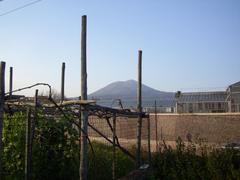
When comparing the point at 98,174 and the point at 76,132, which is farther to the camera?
the point at 98,174

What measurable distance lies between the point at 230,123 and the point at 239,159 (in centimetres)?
1621

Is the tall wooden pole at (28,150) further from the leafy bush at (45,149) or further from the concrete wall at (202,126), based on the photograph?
the concrete wall at (202,126)

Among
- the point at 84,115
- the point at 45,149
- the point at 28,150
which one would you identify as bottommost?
the point at 45,149

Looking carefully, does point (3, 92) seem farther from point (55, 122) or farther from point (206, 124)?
point (206, 124)

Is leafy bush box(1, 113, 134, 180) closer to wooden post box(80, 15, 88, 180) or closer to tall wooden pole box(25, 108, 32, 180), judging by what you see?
wooden post box(80, 15, 88, 180)

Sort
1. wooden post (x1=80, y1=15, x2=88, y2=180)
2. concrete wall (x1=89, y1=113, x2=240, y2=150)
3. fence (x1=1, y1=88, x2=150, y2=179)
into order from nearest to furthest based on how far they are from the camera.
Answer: wooden post (x1=80, y1=15, x2=88, y2=180) → fence (x1=1, y1=88, x2=150, y2=179) → concrete wall (x1=89, y1=113, x2=240, y2=150)

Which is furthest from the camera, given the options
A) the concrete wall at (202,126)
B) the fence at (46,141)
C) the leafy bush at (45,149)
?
the concrete wall at (202,126)

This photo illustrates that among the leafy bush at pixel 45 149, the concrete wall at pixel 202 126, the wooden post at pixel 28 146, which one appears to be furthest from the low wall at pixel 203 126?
the wooden post at pixel 28 146

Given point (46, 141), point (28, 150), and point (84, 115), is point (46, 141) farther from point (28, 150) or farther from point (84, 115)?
point (28, 150)

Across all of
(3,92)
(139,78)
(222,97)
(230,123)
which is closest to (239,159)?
(139,78)

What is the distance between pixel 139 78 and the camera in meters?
10.2

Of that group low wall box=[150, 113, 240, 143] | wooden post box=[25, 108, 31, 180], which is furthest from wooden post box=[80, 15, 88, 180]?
low wall box=[150, 113, 240, 143]

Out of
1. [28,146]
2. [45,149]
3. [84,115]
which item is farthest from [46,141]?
→ [28,146]

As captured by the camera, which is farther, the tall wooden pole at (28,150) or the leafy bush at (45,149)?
the leafy bush at (45,149)
